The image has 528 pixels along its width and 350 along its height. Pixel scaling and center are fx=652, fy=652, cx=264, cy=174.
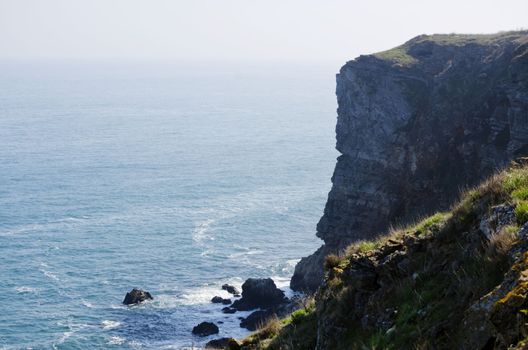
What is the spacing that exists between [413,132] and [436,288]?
60587mm

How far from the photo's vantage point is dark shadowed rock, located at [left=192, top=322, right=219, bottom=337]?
65.1 m

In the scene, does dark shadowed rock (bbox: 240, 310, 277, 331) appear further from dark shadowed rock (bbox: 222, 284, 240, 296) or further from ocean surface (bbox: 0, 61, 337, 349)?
dark shadowed rock (bbox: 222, 284, 240, 296)

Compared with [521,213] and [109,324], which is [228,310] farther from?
[521,213]

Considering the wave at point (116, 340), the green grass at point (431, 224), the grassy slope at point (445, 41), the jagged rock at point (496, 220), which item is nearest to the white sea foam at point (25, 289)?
the wave at point (116, 340)

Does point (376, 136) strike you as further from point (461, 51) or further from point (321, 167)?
point (321, 167)

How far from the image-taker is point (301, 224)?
104 meters

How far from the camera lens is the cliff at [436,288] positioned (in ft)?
30.6

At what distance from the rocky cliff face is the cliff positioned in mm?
50723

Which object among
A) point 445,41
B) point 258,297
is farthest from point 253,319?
point 445,41

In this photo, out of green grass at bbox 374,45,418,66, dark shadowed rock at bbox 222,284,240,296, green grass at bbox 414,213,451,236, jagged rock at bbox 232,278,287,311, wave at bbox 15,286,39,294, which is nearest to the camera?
green grass at bbox 414,213,451,236

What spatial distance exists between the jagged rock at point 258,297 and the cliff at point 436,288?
2211 inches

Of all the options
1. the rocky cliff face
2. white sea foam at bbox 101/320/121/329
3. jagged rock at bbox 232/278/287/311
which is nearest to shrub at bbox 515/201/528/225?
the rocky cliff face

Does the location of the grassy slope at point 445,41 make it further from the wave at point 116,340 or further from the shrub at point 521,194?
the shrub at point 521,194

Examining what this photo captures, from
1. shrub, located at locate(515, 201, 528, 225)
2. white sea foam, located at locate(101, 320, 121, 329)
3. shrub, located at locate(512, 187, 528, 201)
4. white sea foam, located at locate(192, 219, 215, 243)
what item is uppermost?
shrub, located at locate(512, 187, 528, 201)
